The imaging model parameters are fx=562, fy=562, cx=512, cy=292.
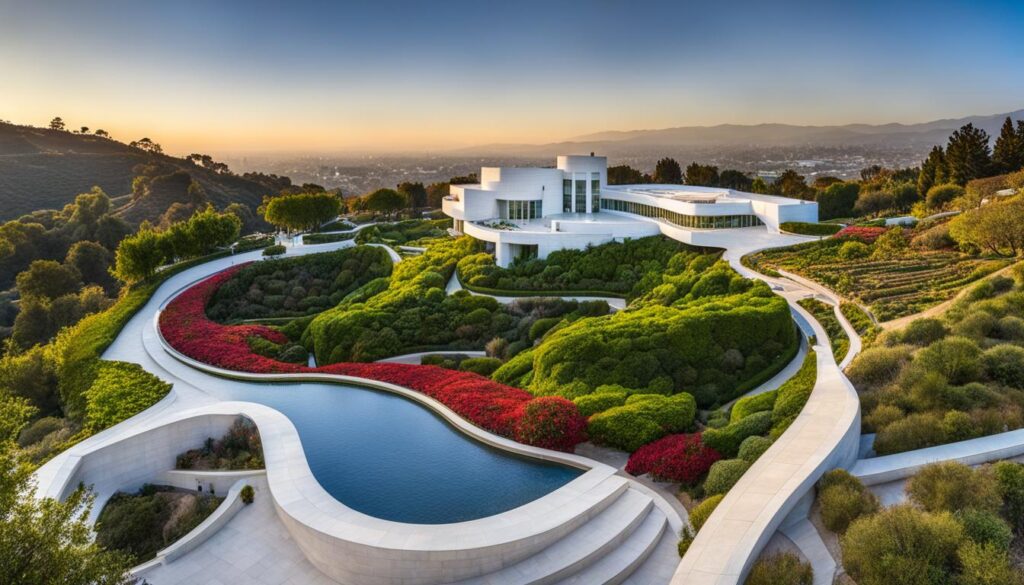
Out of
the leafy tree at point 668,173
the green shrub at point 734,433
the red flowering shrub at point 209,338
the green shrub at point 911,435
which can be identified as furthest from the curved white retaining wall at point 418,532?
the leafy tree at point 668,173

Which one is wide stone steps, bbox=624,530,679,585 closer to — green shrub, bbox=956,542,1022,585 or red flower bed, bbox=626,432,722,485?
red flower bed, bbox=626,432,722,485

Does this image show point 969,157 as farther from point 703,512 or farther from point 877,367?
point 703,512

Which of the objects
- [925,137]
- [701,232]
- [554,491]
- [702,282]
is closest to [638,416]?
[554,491]

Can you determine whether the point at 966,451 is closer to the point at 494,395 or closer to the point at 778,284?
the point at 494,395

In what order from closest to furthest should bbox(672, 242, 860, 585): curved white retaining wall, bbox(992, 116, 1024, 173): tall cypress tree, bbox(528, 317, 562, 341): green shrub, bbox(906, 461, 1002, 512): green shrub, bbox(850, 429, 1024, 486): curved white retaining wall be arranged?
bbox(672, 242, 860, 585): curved white retaining wall → bbox(906, 461, 1002, 512): green shrub → bbox(850, 429, 1024, 486): curved white retaining wall → bbox(528, 317, 562, 341): green shrub → bbox(992, 116, 1024, 173): tall cypress tree

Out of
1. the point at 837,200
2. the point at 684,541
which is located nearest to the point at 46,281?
the point at 684,541

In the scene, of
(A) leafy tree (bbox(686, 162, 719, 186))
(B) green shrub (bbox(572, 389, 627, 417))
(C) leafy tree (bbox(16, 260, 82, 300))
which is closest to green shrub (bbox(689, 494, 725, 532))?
(B) green shrub (bbox(572, 389, 627, 417))
